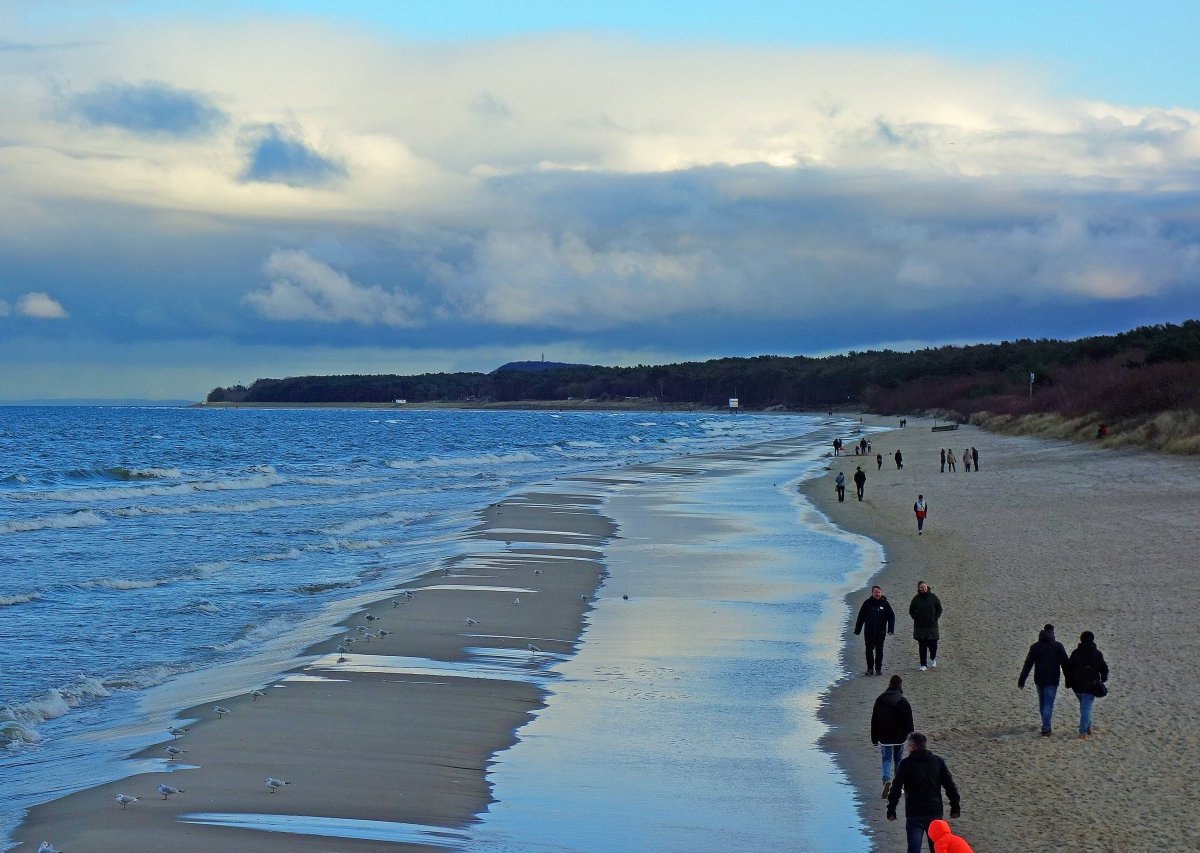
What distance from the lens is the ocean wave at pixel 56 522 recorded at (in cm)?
3566

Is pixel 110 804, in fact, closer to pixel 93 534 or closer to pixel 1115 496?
pixel 93 534

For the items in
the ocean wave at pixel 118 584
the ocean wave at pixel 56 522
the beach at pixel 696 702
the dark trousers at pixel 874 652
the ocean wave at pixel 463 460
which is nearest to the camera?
the beach at pixel 696 702

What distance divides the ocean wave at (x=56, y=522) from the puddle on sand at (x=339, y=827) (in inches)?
1124

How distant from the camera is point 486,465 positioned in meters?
71.1

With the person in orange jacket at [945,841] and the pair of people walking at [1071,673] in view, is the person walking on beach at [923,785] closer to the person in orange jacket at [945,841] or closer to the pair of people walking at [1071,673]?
the person in orange jacket at [945,841]

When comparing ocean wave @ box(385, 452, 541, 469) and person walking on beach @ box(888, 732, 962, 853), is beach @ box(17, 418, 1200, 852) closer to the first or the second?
person walking on beach @ box(888, 732, 962, 853)

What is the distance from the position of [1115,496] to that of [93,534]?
97.7 ft

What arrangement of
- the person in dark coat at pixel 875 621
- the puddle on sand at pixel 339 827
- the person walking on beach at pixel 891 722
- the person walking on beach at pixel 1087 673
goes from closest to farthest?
the puddle on sand at pixel 339 827, the person walking on beach at pixel 891 722, the person walking on beach at pixel 1087 673, the person in dark coat at pixel 875 621

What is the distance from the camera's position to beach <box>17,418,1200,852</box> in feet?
32.5

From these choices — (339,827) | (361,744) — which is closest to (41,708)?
(361,744)

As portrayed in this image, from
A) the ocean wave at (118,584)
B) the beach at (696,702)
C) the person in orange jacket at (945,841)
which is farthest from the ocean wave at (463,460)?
the person in orange jacket at (945,841)

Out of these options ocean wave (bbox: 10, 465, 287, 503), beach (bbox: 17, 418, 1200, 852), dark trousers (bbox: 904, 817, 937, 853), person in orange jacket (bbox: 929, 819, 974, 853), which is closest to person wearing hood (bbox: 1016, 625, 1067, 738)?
beach (bbox: 17, 418, 1200, 852)

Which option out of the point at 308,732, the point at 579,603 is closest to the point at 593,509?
the point at 579,603

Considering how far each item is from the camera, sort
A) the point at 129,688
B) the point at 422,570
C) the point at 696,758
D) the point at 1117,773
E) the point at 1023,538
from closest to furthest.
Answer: the point at 1117,773 → the point at 696,758 → the point at 129,688 → the point at 422,570 → the point at 1023,538
